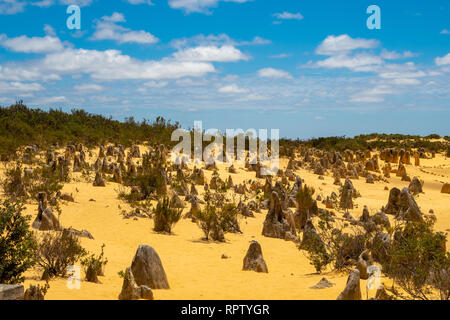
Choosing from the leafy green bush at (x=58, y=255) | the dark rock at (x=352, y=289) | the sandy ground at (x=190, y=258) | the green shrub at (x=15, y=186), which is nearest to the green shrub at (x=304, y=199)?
the sandy ground at (x=190, y=258)

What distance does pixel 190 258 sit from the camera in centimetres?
955

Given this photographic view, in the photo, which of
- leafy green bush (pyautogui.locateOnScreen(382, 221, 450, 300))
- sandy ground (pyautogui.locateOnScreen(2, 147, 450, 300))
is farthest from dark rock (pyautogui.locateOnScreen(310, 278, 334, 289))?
leafy green bush (pyautogui.locateOnScreen(382, 221, 450, 300))

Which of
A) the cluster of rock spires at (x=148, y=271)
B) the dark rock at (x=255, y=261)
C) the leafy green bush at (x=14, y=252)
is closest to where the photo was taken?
the leafy green bush at (x=14, y=252)

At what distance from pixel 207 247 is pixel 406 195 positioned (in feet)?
28.9

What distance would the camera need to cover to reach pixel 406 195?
1589 centimetres

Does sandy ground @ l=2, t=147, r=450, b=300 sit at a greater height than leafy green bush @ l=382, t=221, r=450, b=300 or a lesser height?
lesser

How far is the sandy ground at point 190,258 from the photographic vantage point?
6.57m

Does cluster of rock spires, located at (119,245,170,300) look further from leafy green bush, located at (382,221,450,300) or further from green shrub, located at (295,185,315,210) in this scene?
green shrub, located at (295,185,315,210)

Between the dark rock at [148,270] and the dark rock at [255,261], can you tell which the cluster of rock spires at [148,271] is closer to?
the dark rock at [148,270]

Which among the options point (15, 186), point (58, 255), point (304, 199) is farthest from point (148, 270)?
point (15, 186)

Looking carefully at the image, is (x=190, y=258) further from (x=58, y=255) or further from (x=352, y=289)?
(x=352, y=289)

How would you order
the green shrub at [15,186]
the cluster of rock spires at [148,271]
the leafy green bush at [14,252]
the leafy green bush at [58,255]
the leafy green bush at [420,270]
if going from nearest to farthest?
the leafy green bush at [420,270], the leafy green bush at [14,252], the cluster of rock spires at [148,271], the leafy green bush at [58,255], the green shrub at [15,186]

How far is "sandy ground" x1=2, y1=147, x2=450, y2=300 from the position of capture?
21.6ft
